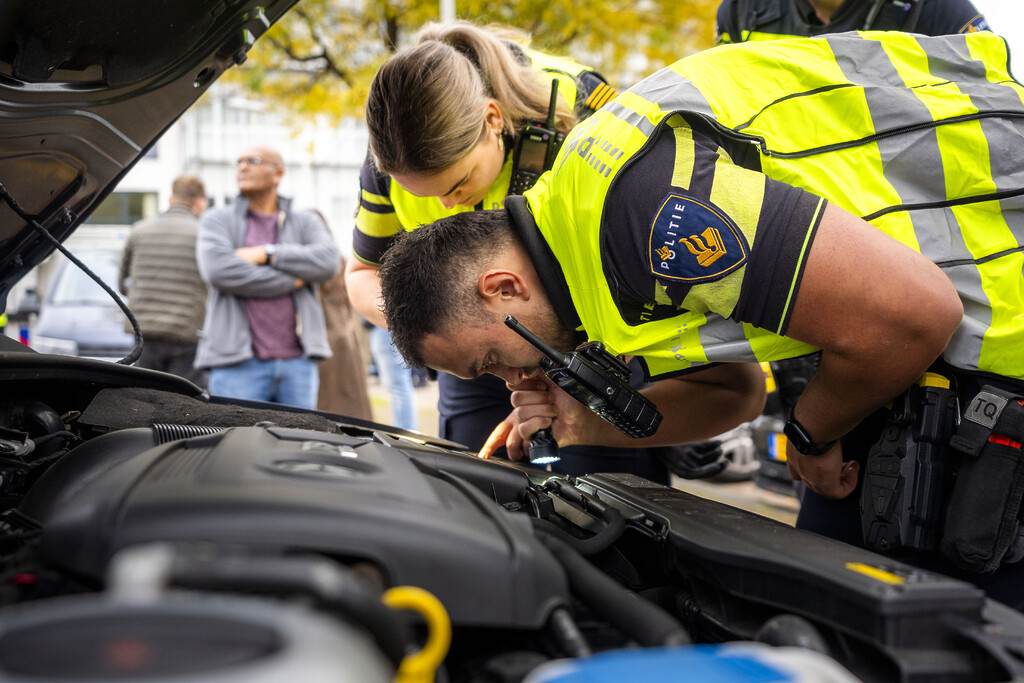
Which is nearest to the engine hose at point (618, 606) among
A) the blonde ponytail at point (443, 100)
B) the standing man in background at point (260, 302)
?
the blonde ponytail at point (443, 100)

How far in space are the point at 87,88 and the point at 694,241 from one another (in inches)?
48.1

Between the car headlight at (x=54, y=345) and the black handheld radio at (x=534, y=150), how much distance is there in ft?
13.4

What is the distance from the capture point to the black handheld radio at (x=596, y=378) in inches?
57.3

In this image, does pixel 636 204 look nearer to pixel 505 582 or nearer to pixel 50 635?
pixel 505 582

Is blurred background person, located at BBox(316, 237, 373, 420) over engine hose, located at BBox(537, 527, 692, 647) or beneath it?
beneath

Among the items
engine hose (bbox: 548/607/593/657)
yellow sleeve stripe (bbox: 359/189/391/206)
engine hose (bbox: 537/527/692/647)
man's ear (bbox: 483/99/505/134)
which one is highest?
man's ear (bbox: 483/99/505/134)

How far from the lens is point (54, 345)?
5.57 metres

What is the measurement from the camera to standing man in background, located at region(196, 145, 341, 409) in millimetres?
3746

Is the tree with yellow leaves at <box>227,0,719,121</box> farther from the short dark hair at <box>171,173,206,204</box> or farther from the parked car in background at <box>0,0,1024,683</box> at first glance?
the parked car in background at <box>0,0,1024,683</box>

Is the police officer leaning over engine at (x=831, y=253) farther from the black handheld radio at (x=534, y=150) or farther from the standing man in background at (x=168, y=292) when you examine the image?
the standing man in background at (x=168, y=292)

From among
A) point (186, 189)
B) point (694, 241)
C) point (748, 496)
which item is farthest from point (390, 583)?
point (186, 189)

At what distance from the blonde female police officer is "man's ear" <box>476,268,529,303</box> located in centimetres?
24

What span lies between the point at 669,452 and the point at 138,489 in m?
1.72

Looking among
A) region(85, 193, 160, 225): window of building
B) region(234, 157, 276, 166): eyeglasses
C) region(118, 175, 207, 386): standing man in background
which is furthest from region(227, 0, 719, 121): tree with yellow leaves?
region(85, 193, 160, 225): window of building
